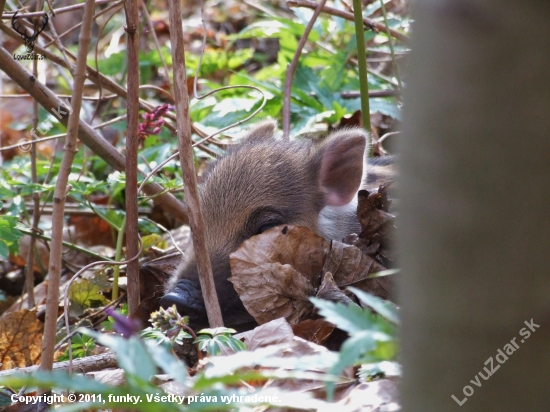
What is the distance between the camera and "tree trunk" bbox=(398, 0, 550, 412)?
1.10 m

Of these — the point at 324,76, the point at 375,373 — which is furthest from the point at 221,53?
the point at 375,373

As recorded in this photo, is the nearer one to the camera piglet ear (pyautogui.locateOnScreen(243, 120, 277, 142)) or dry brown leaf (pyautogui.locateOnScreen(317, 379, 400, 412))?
dry brown leaf (pyautogui.locateOnScreen(317, 379, 400, 412))

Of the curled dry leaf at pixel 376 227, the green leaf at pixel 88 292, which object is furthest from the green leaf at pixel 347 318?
the green leaf at pixel 88 292

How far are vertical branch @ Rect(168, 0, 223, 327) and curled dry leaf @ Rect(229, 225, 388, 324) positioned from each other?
0.27m

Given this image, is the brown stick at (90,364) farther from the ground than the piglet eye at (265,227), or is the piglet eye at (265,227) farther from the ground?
the piglet eye at (265,227)

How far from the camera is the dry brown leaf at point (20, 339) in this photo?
3264 mm

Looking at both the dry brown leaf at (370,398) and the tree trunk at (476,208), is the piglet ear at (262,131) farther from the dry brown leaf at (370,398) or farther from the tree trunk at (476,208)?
the tree trunk at (476,208)

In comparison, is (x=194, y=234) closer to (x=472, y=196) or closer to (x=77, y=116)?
(x=77, y=116)

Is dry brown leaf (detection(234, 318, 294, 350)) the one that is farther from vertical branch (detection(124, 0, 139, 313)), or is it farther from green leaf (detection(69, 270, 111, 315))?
green leaf (detection(69, 270, 111, 315))

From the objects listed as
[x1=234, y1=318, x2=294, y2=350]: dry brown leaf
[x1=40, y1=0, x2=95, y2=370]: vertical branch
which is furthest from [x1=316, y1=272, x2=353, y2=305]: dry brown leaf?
[x1=40, y1=0, x2=95, y2=370]: vertical branch

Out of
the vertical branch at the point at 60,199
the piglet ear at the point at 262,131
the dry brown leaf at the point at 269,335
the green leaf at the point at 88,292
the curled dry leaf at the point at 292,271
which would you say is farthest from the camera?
the piglet ear at the point at 262,131

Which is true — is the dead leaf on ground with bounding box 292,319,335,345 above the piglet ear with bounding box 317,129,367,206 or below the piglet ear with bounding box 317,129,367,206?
below

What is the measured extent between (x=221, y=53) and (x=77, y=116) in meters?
4.85

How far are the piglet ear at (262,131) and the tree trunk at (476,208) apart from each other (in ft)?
10.7
